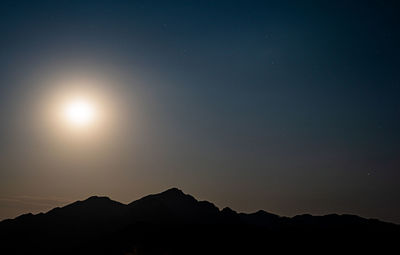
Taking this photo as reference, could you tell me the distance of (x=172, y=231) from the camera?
262 ft

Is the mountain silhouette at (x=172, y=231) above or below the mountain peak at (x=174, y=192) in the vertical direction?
below

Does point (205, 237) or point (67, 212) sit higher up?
point (67, 212)

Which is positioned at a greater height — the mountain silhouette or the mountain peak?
the mountain peak

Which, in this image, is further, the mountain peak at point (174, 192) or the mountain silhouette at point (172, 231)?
the mountain peak at point (174, 192)

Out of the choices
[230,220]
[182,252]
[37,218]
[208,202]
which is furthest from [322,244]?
[37,218]

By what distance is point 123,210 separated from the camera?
142250mm

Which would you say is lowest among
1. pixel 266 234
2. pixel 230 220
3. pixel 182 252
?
pixel 182 252

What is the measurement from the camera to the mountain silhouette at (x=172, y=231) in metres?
75.3

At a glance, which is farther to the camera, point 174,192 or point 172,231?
point 174,192

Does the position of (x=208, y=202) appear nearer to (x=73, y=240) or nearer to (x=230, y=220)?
(x=230, y=220)

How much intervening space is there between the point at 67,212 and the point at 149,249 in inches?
3279

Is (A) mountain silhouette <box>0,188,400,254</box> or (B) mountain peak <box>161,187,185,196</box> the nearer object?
(A) mountain silhouette <box>0,188,400,254</box>

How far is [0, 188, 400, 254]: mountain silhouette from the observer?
75.3 m

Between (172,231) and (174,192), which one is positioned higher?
(174,192)
